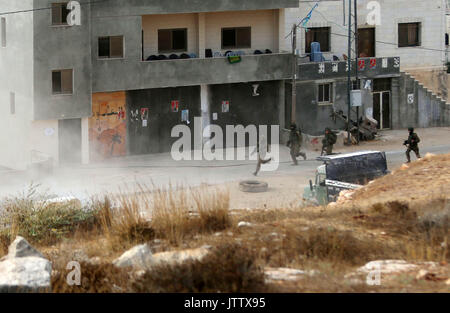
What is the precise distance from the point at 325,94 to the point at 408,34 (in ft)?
21.2

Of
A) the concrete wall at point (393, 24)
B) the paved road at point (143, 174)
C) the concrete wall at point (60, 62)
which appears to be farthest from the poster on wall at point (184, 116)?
the concrete wall at point (393, 24)

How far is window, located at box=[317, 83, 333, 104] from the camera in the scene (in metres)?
35.7

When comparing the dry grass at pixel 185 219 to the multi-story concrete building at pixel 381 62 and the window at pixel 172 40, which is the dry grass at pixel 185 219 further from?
the multi-story concrete building at pixel 381 62

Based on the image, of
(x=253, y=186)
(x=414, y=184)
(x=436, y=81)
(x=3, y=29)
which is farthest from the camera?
(x=436, y=81)

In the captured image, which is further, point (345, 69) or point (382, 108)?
point (382, 108)

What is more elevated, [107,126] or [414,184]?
[107,126]

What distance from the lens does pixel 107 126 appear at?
3250 centimetres

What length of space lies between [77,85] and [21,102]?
6.79ft

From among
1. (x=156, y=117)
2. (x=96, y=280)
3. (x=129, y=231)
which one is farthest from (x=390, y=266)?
(x=156, y=117)

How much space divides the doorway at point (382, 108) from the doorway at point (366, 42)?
215cm

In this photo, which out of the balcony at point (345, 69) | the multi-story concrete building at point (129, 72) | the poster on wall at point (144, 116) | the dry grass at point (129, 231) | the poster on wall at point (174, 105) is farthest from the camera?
the balcony at point (345, 69)

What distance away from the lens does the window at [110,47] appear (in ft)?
105

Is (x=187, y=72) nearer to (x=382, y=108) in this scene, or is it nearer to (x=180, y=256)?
(x=382, y=108)

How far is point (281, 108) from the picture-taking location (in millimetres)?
35969
